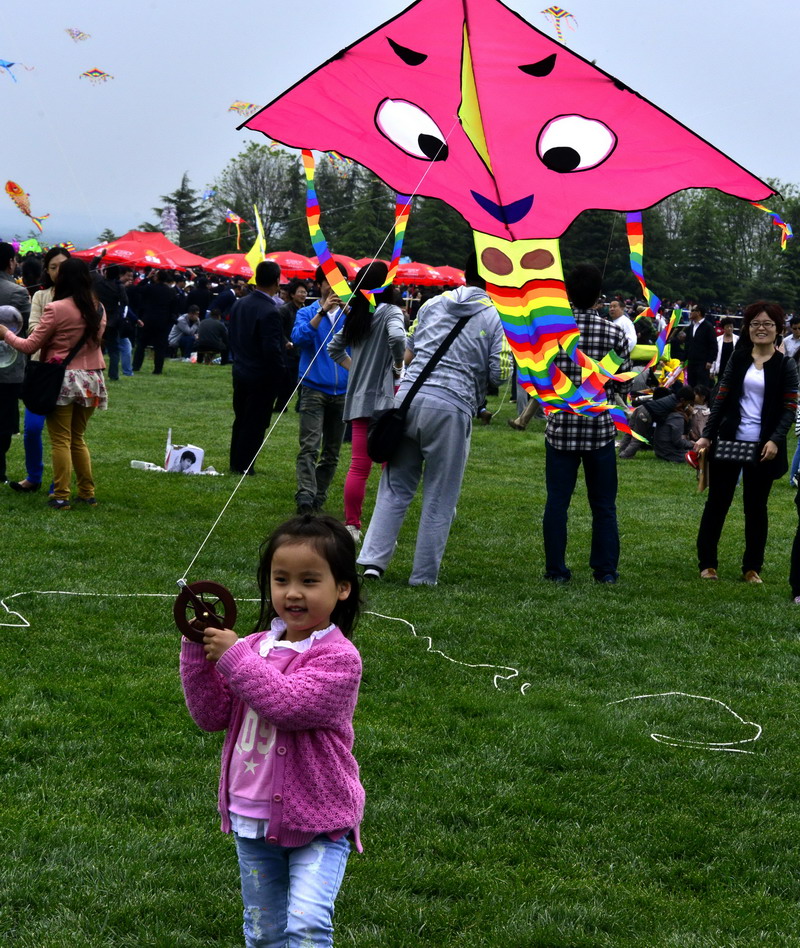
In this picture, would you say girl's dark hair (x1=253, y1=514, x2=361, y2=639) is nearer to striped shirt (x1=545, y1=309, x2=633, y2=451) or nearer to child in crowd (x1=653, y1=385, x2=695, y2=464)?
striped shirt (x1=545, y1=309, x2=633, y2=451)

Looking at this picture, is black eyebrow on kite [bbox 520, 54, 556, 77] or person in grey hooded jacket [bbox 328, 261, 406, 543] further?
person in grey hooded jacket [bbox 328, 261, 406, 543]

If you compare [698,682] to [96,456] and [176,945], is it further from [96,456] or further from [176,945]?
[96,456]

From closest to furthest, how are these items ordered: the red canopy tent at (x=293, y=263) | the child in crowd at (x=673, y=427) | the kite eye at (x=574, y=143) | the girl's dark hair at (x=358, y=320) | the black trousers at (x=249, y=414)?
the kite eye at (x=574, y=143)
the girl's dark hair at (x=358, y=320)
the black trousers at (x=249, y=414)
the child in crowd at (x=673, y=427)
the red canopy tent at (x=293, y=263)

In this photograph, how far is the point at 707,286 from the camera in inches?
1925

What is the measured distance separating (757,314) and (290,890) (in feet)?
20.4

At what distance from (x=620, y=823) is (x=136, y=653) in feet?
8.45

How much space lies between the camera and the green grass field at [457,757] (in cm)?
345

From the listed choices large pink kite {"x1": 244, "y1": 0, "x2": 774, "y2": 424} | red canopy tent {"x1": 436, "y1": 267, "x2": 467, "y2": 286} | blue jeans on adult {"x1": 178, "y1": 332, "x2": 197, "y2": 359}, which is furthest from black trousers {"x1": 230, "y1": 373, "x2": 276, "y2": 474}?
red canopy tent {"x1": 436, "y1": 267, "x2": 467, "y2": 286}

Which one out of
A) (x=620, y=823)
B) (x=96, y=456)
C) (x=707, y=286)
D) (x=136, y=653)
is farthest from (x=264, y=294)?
(x=707, y=286)

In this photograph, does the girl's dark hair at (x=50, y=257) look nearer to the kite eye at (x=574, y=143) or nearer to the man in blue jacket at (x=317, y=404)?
the man in blue jacket at (x=317, y=404)

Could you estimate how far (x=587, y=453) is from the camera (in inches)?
303

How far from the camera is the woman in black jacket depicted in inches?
309

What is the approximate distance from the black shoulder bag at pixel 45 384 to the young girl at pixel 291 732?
6397mm

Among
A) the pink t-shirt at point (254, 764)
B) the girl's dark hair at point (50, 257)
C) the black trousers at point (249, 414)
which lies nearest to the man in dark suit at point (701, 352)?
the black trousers at point (249, 414)
